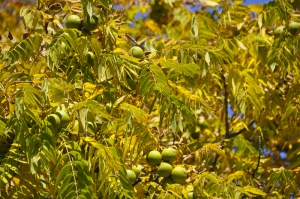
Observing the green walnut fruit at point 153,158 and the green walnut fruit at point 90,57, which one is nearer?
the green walnut fruit at point 153,158

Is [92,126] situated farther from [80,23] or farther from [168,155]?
[80,23]

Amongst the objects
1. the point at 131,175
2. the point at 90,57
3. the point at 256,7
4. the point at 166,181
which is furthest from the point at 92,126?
the point at 256,7

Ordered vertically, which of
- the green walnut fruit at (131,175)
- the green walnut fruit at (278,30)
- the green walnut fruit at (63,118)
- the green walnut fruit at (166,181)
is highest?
the green walnut fruit at (278,30)

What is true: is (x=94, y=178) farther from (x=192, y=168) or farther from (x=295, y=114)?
(x=295, y=114)

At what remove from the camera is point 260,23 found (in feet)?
14.0

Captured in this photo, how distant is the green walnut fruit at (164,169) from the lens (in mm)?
3578

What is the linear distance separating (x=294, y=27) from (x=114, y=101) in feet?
4.96

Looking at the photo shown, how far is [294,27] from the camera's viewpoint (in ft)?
14.1

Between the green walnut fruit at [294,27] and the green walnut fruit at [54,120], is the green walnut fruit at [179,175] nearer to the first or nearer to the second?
the green walnut fruit at [54,120]

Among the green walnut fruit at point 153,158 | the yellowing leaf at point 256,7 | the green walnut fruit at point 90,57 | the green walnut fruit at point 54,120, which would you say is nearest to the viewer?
the green walnut fruit at point 54,120

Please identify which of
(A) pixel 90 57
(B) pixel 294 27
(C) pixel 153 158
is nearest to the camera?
(C) pixel 153 158

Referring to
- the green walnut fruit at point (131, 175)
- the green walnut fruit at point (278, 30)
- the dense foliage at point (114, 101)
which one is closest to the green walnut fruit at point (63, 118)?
the dense foliage at point (114, 101)

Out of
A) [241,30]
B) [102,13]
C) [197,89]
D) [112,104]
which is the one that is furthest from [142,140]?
[241,30]

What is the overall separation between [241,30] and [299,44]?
158 centimetres
